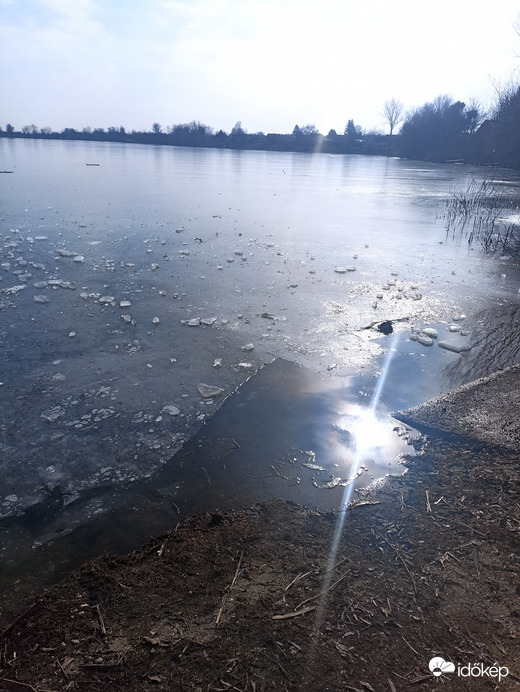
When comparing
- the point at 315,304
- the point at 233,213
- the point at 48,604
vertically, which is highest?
the point at 233,213

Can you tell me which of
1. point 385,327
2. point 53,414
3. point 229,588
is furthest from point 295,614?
point 385,327

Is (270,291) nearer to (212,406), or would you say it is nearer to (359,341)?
(359,341)

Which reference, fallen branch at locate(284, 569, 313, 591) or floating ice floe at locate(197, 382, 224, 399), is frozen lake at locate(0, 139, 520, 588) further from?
fallen branch at locate(284, 569, 313, 591)

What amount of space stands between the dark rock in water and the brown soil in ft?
9.84

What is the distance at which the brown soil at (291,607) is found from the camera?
1.82m

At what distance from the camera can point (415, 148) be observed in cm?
7575

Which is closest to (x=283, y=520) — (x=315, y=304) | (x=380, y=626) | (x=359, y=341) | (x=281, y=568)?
(x=281, y=568)

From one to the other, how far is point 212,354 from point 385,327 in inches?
93.4

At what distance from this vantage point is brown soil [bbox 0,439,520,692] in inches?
71.8

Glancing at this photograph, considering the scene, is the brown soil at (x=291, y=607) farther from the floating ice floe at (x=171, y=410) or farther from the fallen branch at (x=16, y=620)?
the floating ice floe at (x=171, y=410)

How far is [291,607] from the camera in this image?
210cm

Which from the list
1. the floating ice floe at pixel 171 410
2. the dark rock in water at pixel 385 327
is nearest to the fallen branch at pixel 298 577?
the floating ice floe at pixel 171 410

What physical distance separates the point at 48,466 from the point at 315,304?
4.39 m

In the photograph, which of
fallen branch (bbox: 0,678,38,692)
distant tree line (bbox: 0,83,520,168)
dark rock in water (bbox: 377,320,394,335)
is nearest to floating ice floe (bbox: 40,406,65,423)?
fallen branch (bbox: 0,678,38,692)
